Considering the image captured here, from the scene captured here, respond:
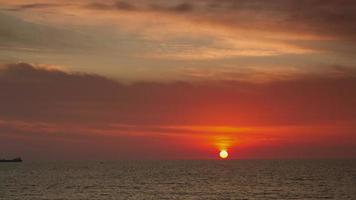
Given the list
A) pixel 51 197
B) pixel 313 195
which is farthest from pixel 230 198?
pixel 51 197

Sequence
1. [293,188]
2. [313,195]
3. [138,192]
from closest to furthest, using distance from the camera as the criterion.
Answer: [313,195] < [138,192] < [293,188]

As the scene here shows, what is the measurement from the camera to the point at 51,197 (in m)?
84.2

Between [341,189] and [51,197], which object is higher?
[341,189]

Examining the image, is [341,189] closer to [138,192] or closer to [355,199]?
[355,199]

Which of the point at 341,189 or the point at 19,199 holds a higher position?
the point at 341,189

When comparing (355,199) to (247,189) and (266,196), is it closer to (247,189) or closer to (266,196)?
(266,196)

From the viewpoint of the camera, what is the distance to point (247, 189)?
315ft

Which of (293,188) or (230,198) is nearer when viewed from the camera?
(230,198)

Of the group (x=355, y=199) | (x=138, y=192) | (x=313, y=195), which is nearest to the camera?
(x=355, y=199)

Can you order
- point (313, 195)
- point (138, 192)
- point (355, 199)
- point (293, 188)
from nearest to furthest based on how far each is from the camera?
point (355, 199) → point (313, 195) → point (138, 192) → point (293, 188)

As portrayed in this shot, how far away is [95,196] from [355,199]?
36.6 m

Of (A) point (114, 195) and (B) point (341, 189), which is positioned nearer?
(A) point (114, 195)

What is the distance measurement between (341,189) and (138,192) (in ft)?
109

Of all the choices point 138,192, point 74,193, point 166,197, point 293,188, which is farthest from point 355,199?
point 74,193
